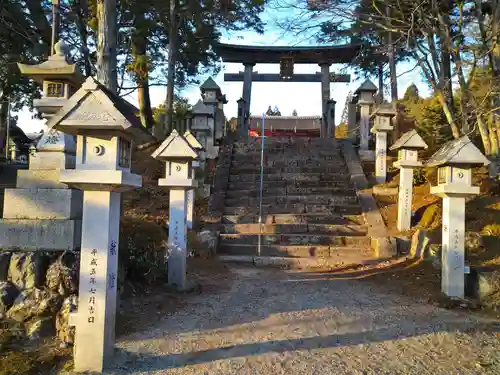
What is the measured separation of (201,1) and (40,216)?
11.6 m

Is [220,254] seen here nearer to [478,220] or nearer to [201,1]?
[478,220]

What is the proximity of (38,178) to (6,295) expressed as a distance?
1501mm

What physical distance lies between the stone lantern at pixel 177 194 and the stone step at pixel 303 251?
2.67 m

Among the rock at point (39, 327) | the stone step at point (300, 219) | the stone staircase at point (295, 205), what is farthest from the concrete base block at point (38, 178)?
the stone step at point (300, 219)

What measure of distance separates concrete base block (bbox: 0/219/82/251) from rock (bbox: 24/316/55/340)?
840 millimetres

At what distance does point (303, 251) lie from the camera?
8.49 meters

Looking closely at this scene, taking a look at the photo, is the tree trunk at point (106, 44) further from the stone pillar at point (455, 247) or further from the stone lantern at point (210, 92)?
the stone pillar at point (455, 247)

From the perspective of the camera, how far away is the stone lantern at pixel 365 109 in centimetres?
1282

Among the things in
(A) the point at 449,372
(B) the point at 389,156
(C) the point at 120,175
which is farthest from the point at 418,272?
(B) the point at 389,156

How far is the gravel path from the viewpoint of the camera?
379 centimetres

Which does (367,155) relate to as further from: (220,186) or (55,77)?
(55,77)

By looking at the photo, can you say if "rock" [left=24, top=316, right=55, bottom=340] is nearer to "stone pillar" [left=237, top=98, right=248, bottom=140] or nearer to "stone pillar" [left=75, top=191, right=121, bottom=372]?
"stone pillar" [left=75, top=191, right=121, bottom=372]

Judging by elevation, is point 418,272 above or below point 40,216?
below

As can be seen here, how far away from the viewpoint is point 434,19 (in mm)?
7949
